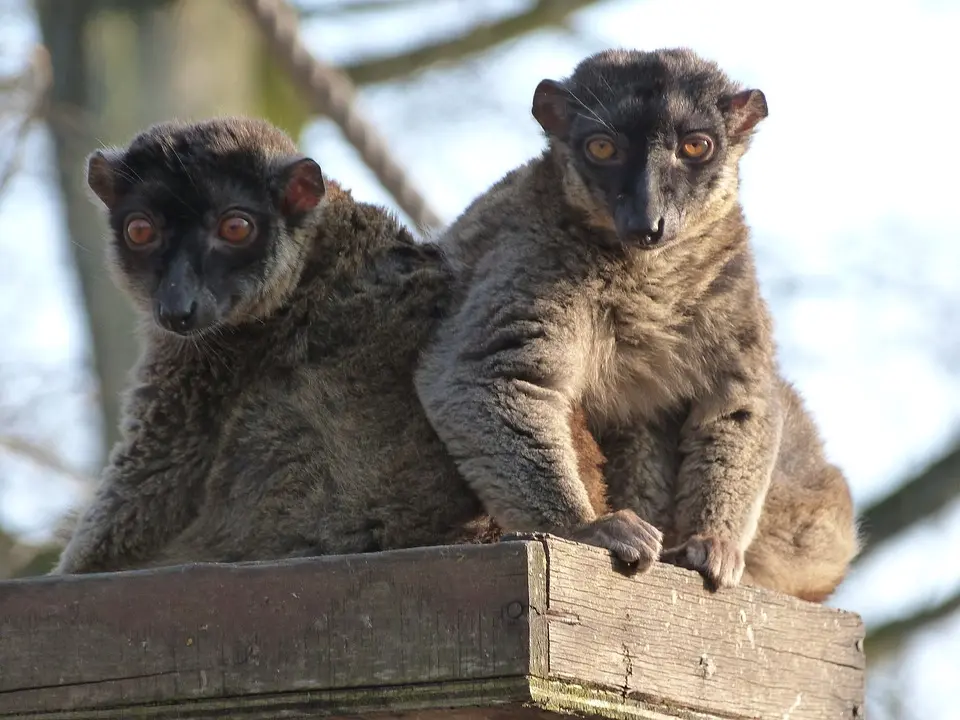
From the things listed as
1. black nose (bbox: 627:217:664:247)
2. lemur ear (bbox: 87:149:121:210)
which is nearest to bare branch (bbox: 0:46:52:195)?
lemur ear (bbox: 87:149:121:210)

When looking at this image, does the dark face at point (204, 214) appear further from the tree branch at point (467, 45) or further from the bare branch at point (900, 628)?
the tree branch at point (467, 45)

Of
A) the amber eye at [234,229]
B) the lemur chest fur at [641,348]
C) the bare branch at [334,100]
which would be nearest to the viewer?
the lemur chest fur at [641,348]

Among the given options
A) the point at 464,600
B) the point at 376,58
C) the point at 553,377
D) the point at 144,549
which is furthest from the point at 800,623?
the point at 376,58

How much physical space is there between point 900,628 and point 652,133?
611cm

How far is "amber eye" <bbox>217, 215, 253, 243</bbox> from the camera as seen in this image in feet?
16.2

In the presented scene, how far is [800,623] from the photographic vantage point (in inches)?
188

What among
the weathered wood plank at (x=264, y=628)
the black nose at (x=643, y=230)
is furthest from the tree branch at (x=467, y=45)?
the weathered wood plank at (x=264, y=628)

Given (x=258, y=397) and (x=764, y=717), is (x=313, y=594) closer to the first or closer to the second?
(x=258, y=397)

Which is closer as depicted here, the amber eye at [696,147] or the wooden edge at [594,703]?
the wooden edge at [594,703]

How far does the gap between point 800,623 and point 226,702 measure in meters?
1.90

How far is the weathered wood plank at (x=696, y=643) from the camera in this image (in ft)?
12.6

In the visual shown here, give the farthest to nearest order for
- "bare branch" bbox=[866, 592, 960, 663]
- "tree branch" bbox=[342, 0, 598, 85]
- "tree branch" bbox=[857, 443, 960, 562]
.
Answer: "tree branch" bbox=[342, 0, 598, 85] → "bare branch" bbox=[866, 592, 960, 663] → "tree branch" bbox=[857, 443, 960, 562]

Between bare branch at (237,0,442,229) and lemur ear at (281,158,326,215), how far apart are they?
283cm

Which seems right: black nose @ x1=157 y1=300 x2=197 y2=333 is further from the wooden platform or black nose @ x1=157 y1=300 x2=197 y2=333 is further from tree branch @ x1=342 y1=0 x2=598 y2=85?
tree branch @ x1=342 y1=0 x2=598 y2=85
